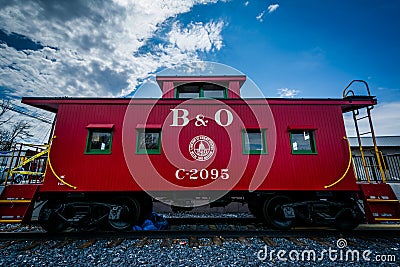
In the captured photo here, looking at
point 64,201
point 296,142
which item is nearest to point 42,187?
point 64,201

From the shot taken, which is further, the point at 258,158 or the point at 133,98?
the point at 133,98

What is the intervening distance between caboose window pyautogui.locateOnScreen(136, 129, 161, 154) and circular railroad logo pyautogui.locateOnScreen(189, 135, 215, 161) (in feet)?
3.33

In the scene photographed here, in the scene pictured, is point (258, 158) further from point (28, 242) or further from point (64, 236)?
point (28, 242)

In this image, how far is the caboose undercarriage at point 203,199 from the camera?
16.2 ft

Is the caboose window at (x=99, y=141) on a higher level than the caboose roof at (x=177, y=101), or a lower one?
lower

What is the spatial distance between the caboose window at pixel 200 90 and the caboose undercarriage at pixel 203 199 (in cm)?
407

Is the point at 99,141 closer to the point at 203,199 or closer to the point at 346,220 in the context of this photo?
the point at 203,199

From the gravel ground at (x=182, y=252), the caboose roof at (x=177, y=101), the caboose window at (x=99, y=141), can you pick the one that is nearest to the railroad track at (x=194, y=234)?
the gravel ground at (x=182, y=252)

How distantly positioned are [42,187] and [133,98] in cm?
348

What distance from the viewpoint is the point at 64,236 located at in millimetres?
4605

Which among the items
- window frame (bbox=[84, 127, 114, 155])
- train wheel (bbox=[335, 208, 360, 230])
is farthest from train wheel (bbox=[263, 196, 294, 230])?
window frame (bbox=[84, 127, 114, 155])

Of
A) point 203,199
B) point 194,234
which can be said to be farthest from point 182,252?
point 203,199

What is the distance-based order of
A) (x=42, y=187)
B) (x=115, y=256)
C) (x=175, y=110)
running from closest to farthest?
1. (x=115, y=256)
2. (x=42, y=187)
3. (x=175, y=110)

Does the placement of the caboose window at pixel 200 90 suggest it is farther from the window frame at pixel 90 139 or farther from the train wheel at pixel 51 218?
the train wheel at pixel 51 218
